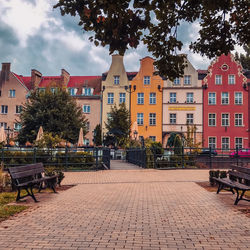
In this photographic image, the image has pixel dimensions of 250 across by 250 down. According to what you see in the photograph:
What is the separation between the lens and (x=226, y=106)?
40000 millimetres

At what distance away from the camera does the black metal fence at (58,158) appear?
54.8ft

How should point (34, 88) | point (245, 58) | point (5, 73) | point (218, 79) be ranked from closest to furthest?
point (218, 79) → point (34, 88) → point (5, 73) → point (245, 58)

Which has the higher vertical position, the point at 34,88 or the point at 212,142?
the point at 34,88

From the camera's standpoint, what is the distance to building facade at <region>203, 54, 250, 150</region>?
39.2m

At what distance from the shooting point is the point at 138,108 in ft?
136

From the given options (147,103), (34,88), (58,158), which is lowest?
(58,158)

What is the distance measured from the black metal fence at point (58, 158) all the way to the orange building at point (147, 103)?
76.5 ft

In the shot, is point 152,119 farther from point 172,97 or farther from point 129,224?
point 129,224

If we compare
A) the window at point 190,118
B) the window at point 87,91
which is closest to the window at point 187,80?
the window at point 190,118

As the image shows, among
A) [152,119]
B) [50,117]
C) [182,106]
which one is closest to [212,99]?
[182,106]

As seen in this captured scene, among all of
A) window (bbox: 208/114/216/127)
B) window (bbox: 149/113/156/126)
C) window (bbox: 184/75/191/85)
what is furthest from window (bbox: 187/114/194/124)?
window (bbox: 149/113/156/126)

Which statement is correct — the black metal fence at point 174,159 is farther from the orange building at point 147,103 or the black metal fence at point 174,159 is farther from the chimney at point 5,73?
the chimney at point 5,73

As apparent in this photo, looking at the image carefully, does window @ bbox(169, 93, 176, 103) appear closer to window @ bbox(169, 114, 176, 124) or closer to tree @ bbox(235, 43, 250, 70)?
window @ bbox(169, 114, 176, 124)

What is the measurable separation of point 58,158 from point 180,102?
2655 cm
